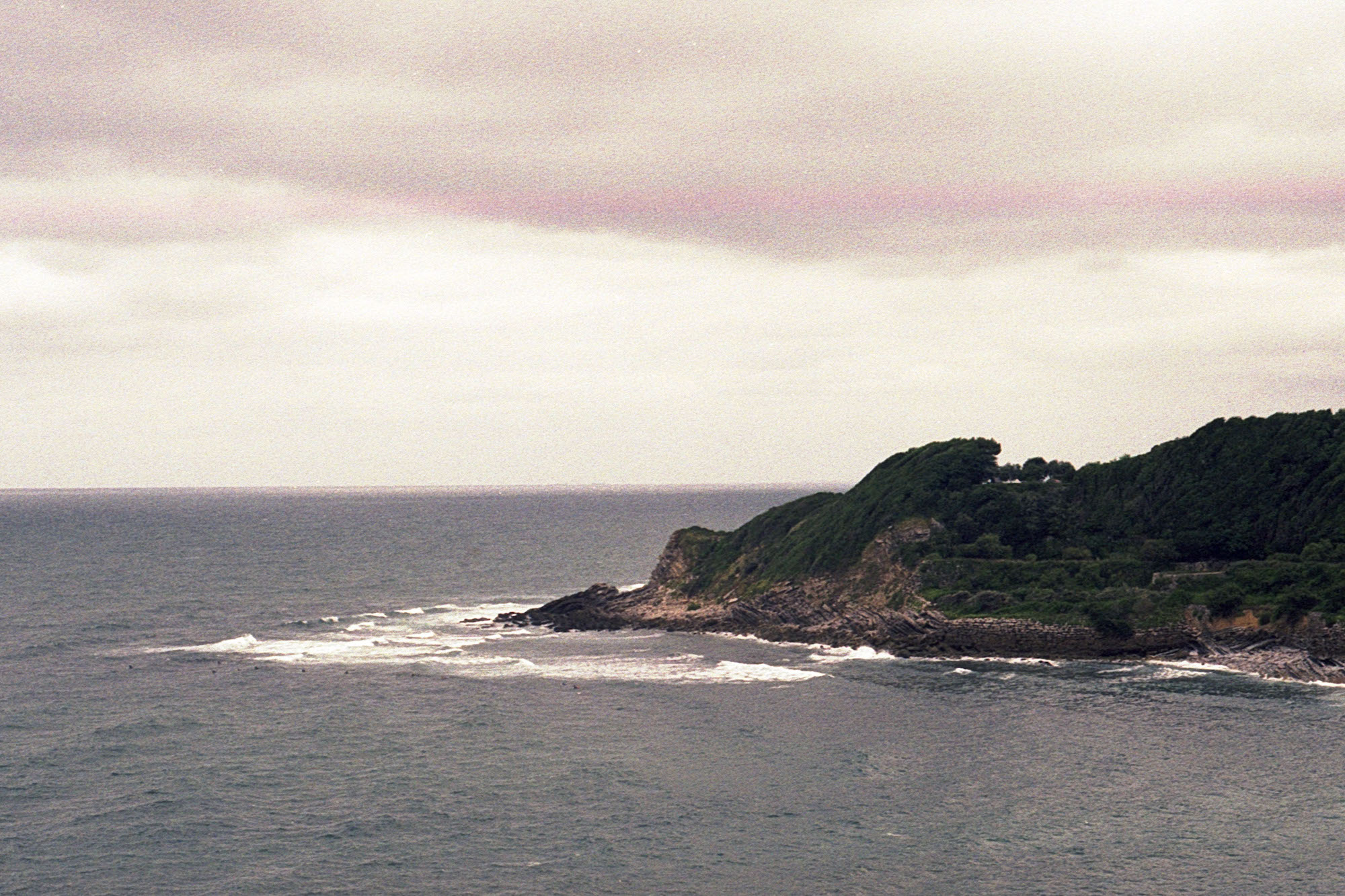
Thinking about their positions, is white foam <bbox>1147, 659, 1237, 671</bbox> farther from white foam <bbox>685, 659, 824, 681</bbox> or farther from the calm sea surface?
white foam <bbox>685, 659, 824, 681</bbox>

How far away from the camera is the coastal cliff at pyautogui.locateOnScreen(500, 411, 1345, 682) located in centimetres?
10412

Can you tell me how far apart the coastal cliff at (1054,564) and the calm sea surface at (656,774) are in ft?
19.5

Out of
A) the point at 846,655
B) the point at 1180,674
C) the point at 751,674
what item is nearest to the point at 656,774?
the point at 751,674

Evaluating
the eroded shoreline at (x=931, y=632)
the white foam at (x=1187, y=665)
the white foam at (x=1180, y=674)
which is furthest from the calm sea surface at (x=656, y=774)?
the eroded shoreline at (x=931, y=632)

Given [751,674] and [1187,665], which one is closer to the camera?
[1187,665]

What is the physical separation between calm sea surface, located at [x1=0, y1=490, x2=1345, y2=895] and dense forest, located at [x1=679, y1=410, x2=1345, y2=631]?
1201cm

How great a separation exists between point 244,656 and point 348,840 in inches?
2362

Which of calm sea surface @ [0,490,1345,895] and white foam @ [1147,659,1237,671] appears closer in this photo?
calm sea surface @ [0,490,1345,895]

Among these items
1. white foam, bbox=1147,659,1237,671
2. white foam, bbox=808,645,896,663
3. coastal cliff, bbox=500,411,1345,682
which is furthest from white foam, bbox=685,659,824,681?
white foam, bbox=1147,659,1237,671

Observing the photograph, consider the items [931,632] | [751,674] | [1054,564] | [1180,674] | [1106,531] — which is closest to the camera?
[1180,674]

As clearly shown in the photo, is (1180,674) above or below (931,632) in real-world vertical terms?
below

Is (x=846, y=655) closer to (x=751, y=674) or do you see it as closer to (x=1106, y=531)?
(x=751, y=674)

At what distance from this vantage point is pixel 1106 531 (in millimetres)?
127875

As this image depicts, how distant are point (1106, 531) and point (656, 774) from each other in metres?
77.2
